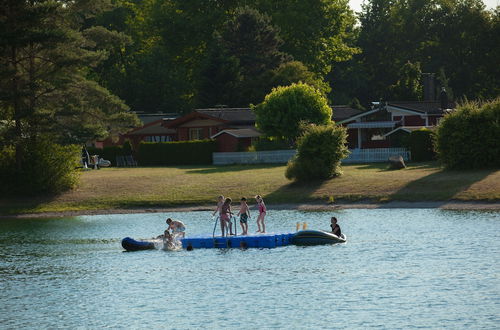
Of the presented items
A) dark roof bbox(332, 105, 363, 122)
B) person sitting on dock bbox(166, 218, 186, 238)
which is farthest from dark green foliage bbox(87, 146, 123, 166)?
person sitting on dock bbox(166, 218, 186, 238)

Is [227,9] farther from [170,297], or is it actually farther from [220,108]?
[170,297]

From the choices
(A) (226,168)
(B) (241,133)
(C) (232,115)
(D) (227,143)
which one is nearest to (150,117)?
(C) (232,115)

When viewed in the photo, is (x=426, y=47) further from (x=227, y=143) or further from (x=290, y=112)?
(x=290, y=112)

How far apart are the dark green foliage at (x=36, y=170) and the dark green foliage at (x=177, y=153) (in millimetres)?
26370

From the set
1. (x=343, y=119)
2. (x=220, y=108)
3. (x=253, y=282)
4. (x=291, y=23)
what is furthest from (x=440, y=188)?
(x=291, y=23)

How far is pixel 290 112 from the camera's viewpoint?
286 feet

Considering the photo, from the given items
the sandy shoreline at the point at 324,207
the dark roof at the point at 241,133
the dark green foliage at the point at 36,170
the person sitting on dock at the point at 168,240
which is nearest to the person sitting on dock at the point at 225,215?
the person sitting on dock at the point at 168,240

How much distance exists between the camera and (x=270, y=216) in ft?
180

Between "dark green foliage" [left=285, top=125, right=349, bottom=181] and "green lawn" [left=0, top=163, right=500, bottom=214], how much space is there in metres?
0.84

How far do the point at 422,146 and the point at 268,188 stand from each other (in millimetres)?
16770

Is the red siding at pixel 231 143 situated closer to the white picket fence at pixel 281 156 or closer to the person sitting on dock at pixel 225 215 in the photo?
the white picket fence at pixel 281 156

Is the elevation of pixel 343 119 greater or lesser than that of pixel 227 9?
lesser

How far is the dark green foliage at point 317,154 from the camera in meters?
63.0

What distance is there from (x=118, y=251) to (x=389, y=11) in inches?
4823
